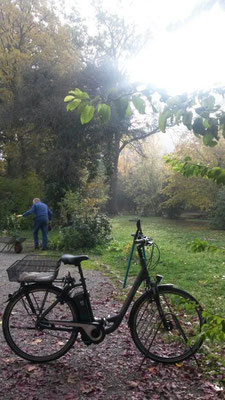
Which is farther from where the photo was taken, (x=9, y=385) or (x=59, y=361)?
(x=59, y=361)

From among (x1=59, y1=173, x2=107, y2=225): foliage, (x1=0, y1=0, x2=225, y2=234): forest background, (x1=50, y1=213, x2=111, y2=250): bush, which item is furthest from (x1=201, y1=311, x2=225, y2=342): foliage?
(x1=0, y1=0, x2=225, y2=234): forest background

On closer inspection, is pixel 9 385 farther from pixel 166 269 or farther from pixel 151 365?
pixel 166 269

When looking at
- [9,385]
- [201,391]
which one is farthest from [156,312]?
[9,385]

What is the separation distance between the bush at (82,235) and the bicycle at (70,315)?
813cm

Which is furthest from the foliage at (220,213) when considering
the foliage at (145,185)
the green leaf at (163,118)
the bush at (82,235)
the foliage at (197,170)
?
the green leaf at (163,118)

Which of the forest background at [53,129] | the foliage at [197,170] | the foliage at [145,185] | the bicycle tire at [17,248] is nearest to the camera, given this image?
the foliage at [197,170]

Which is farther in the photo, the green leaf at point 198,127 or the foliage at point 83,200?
the foliage at point 83,200

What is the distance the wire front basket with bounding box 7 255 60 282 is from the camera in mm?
3682

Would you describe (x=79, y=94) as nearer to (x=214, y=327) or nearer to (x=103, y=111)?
(x=103, y=111)

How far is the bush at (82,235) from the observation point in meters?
12.0

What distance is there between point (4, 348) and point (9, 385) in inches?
32.9

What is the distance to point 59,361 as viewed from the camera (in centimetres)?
381

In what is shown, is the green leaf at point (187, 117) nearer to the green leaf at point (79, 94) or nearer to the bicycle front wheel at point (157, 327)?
the green leaf at point (79, 94)

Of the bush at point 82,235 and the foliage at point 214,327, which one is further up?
the foliage at point 214,327
